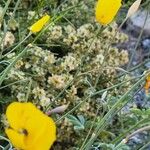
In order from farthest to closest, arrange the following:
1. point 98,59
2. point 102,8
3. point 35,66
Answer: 1. point 98,59
2. point 35,66
3. point 102,8

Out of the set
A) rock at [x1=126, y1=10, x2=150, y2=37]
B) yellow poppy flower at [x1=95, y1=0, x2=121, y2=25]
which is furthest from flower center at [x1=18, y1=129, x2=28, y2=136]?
rock at [x1=126, y1=10, x2=150, y2=37]

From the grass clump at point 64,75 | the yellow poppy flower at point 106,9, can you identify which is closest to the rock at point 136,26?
the grass clump at point 64,75

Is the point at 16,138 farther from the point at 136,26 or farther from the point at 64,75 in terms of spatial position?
the point at 136,26

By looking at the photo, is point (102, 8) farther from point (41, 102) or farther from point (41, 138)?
point (41, 102)

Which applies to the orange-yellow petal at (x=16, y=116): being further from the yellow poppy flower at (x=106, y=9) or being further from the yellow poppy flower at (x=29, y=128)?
the yellow poppy flower at (x=106, y=9)

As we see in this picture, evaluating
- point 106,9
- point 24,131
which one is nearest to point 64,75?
point 106,9

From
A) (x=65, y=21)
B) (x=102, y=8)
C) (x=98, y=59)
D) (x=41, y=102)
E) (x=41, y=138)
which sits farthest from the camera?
(x=65, y=21)

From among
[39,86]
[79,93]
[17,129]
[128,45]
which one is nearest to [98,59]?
[79,93]
